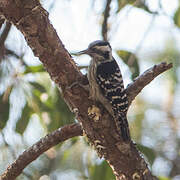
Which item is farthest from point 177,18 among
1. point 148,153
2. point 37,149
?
point 37,149

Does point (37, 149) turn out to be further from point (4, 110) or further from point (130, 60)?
point (130, 60)

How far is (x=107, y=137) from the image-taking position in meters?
2.79

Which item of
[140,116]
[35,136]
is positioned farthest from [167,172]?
[35,136]

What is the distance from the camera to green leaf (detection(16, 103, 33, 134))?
150 inches

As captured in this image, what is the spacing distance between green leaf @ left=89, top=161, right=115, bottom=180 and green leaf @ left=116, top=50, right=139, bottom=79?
2.28 ft

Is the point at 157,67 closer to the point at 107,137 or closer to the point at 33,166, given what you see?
the point at 107,137

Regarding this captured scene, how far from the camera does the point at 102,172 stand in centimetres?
362

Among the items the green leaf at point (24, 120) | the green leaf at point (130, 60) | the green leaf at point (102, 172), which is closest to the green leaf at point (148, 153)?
the green leaf at point (102, 172)

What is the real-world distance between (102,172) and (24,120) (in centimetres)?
76

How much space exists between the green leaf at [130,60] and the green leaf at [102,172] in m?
0.70

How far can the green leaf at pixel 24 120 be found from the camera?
12.5 feet

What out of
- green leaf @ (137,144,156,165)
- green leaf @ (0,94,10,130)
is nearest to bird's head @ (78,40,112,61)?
green leaf @ (0,94,10,130)

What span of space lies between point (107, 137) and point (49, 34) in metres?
0.66

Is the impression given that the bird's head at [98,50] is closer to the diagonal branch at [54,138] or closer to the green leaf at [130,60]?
the green leaf at [130,60]
